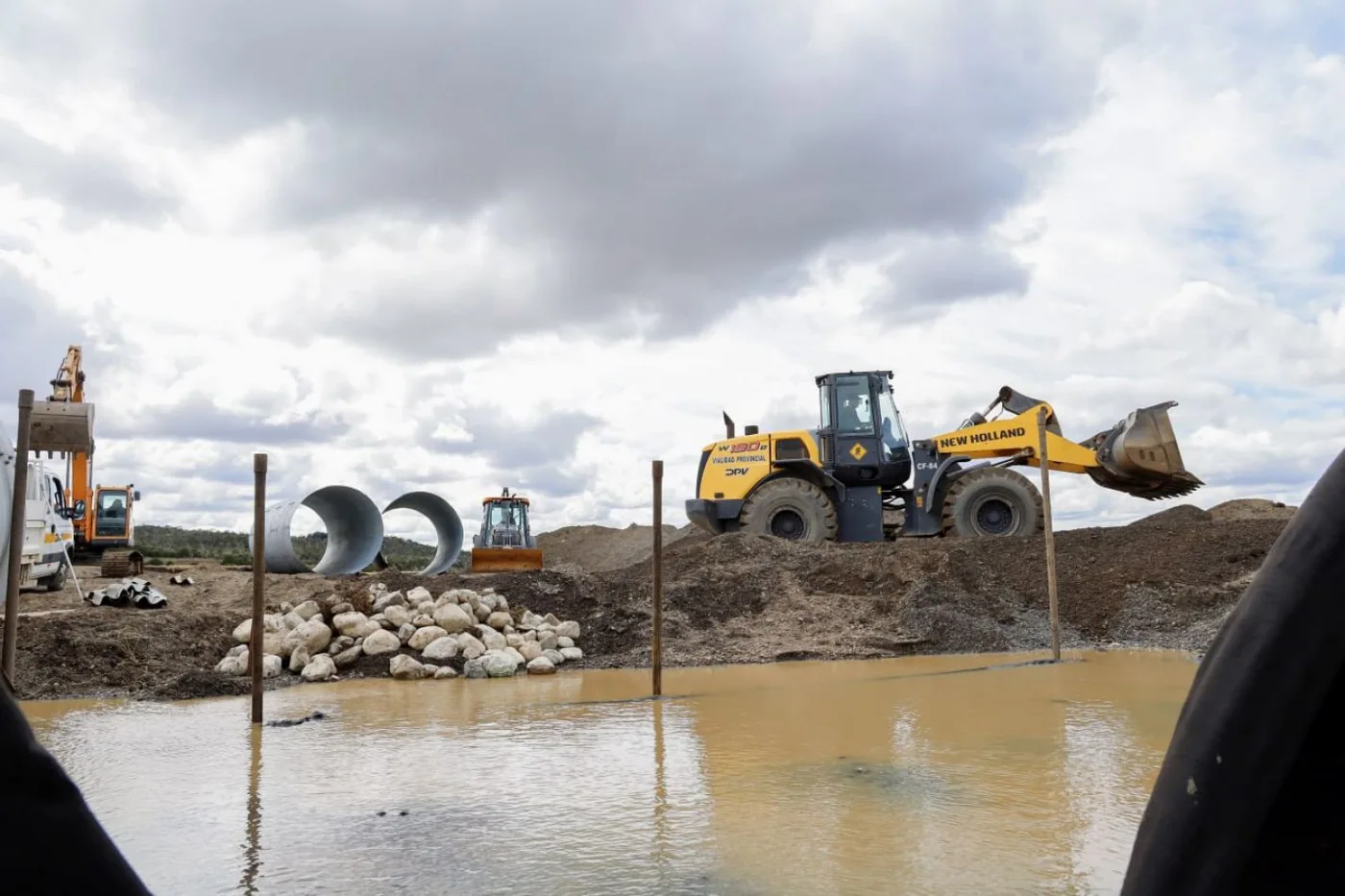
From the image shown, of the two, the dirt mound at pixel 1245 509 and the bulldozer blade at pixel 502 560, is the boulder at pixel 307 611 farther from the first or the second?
the dirt mound at pixel 1245 509

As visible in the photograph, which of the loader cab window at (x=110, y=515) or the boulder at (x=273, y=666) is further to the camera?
the loader cab window at (x=110, y=515)

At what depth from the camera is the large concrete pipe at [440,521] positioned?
20984 mm

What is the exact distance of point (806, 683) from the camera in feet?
32.6

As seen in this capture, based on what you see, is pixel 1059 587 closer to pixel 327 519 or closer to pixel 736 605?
pixel 736 605

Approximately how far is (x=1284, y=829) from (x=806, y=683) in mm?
9290

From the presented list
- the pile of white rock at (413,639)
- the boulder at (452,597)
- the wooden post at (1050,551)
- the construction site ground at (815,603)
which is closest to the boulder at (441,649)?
the pile of white rock at (413,639)

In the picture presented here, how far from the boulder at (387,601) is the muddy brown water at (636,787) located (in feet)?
8.46

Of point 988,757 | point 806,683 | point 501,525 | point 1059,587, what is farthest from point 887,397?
point 988,757

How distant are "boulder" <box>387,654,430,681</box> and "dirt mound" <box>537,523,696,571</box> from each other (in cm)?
1586

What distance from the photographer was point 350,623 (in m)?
11.7

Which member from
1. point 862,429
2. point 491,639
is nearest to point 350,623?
point 491,639

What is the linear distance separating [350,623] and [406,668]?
125 centimetres

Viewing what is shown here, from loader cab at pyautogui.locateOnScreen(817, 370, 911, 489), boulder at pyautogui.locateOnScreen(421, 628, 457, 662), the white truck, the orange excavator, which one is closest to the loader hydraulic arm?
loader cab at pyautogui.locateOnScreen(817, 370, 911, 489)

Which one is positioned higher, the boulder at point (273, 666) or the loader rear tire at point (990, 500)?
the loader rear tire at point (990, 500)
